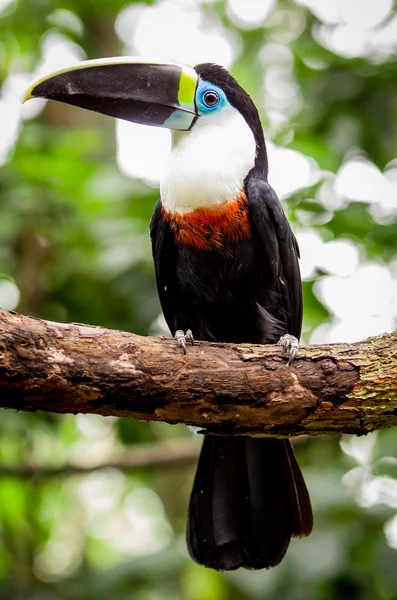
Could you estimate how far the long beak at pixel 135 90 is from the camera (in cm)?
365

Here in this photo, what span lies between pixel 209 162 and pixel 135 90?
0.54 metres

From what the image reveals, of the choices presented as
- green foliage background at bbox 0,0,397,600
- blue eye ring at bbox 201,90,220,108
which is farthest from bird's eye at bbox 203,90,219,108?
green foliage background at bbox 0,0,397,600

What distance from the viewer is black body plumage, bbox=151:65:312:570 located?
3.48 m

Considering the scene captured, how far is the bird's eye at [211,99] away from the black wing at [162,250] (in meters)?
0.55

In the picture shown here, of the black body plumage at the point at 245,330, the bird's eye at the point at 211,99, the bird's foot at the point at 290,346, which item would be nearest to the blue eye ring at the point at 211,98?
the bird's eye at the point at 211,99

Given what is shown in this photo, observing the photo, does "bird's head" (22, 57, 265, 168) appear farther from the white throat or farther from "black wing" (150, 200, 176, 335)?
"black wing" (150, 200, 176, 335)

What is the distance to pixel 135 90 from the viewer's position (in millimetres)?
3760

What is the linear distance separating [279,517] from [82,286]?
1.75m

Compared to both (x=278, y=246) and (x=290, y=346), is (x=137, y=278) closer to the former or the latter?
(x=278, y=246)

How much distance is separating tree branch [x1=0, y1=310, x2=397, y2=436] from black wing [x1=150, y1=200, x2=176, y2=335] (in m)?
1.01

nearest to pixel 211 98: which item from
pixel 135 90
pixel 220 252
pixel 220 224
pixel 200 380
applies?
pixel 135 90

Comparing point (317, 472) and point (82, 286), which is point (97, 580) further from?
point (82, 286)

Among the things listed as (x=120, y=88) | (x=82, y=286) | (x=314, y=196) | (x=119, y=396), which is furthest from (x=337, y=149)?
(x=119, y=396)

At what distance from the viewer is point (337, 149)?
443cm
